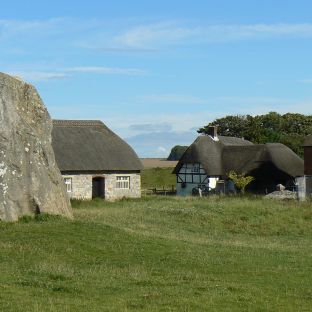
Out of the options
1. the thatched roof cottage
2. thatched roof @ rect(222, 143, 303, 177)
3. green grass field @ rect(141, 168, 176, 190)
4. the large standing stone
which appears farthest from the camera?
green grass field @ rect(141, 168, 176, 190)

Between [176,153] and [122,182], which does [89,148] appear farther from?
[176,153]

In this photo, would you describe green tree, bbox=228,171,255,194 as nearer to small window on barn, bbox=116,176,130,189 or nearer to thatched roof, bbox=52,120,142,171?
thatched roof, bbox=52,120,142,171

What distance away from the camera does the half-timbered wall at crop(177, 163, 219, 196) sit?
67.9 meters

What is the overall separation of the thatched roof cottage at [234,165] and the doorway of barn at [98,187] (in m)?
14.8

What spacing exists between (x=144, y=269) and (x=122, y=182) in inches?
1532

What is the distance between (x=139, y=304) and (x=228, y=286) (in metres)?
3.03

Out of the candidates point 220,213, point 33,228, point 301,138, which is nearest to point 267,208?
point 220,213

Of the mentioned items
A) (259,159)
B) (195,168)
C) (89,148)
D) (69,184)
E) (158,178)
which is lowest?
(69,184)

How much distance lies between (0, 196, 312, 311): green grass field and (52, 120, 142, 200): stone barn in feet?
72.5

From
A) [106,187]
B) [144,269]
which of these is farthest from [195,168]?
[144,269]

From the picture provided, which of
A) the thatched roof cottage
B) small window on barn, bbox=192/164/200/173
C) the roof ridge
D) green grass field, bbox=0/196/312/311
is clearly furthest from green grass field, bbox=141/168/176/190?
green grass field, bbox=0/196/312/311

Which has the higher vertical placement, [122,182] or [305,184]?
[122,182]

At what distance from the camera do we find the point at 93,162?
54.9m

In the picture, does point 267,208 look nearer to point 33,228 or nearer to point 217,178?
point 33,228
